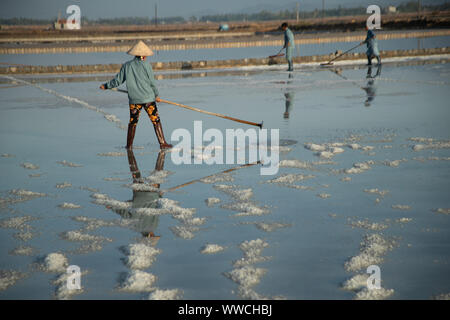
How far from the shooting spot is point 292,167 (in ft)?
24.4

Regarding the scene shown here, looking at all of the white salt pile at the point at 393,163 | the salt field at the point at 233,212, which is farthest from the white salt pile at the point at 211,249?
the white salt pile at the point at 393,163

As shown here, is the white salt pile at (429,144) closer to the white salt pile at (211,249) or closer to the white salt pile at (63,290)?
the white salt pile at (211,249)

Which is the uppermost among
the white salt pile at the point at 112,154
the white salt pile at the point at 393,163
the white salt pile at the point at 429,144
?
the white salt pile at the point at 429,144

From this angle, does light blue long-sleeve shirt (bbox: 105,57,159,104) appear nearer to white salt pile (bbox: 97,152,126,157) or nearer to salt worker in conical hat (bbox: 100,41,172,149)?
salt worker in conical hat (bbox: 100,41,172,149)

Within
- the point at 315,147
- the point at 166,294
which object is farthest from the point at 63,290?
the point at 315,147

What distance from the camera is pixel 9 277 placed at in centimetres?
418

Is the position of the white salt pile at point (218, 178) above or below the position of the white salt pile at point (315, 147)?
below

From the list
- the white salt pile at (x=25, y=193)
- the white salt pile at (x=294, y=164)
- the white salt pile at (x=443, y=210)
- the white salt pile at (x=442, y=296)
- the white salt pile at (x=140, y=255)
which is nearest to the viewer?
the white salt pile at (x=442, y=296)

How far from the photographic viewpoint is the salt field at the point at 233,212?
4.01 meters

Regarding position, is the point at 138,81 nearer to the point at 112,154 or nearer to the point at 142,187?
the point at 112,154

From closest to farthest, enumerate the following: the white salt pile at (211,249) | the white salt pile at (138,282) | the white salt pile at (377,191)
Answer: the white salt pile at (138,282), the white salt pile at (211,249), the white salt pile at (377,191)

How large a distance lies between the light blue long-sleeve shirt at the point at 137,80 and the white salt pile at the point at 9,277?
4.65m

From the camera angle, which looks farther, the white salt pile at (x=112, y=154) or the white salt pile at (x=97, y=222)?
the white salt pile at (x=112, y=154)
